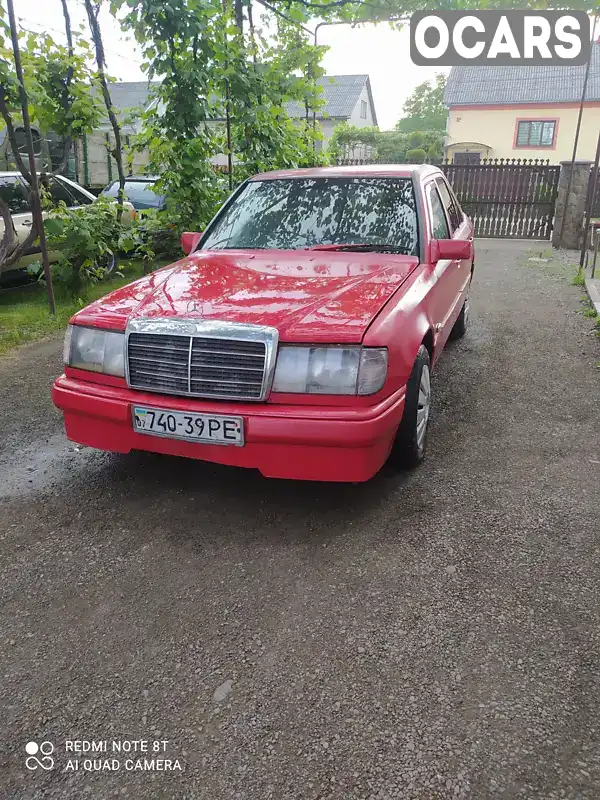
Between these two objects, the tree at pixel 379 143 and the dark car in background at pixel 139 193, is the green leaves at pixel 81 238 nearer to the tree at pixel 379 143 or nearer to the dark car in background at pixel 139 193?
the dark car in background at pixel 139 193

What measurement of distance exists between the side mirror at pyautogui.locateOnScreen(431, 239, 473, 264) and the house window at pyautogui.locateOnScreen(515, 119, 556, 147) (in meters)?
32.7

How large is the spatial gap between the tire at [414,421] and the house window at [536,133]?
3337 cm

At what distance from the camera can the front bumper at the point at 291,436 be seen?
2.71 metres

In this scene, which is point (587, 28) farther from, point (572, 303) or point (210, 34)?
point (210, 34)

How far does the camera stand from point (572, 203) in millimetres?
13008

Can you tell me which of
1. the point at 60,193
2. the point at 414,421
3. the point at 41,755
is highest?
the point at 60,193

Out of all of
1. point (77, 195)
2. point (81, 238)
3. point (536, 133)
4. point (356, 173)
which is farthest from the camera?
point (536, 133)

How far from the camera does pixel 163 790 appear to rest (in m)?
1.70

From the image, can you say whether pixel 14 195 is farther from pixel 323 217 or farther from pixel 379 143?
pixel 379 143

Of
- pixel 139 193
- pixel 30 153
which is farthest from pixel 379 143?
pixel 30 153

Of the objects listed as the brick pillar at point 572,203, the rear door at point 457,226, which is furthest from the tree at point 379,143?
the rear door at point 457,226

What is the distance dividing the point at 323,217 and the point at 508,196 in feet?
40.5

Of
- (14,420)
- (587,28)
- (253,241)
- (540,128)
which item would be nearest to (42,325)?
(14,420)

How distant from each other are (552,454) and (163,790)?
2.85 m
